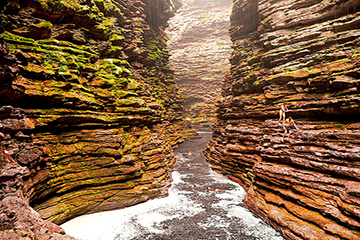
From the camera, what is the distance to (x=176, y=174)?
17.3 meters

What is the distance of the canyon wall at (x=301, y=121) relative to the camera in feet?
→ 24.2

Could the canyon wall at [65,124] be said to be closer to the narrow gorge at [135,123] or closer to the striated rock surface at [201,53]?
the narrow gorge at [135,123]

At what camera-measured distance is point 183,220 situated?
9508 millimetres

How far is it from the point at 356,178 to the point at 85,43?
1908 cm

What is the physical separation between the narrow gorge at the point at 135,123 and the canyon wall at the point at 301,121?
0.22 feet

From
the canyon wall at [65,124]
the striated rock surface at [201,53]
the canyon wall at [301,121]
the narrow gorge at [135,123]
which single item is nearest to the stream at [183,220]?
the narrow gorge at [135,123]

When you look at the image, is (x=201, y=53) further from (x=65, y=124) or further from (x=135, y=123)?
(x=65, y=124)

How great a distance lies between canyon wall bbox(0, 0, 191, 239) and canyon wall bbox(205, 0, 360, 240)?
26.6 ft

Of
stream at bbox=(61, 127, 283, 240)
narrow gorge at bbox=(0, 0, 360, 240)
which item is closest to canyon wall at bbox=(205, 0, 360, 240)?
narrow gorge at bbox=(0, 0, 360, 240)

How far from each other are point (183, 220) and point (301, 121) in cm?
1112

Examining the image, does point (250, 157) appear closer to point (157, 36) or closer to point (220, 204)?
point (220, 204)

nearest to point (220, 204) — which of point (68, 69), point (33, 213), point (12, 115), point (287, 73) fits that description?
point (33, 213)

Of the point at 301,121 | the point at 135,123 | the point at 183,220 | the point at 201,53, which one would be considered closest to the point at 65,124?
the point at 135,123

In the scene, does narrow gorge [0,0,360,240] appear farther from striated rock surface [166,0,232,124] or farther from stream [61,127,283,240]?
striated rock surface [166,0,232,124]
